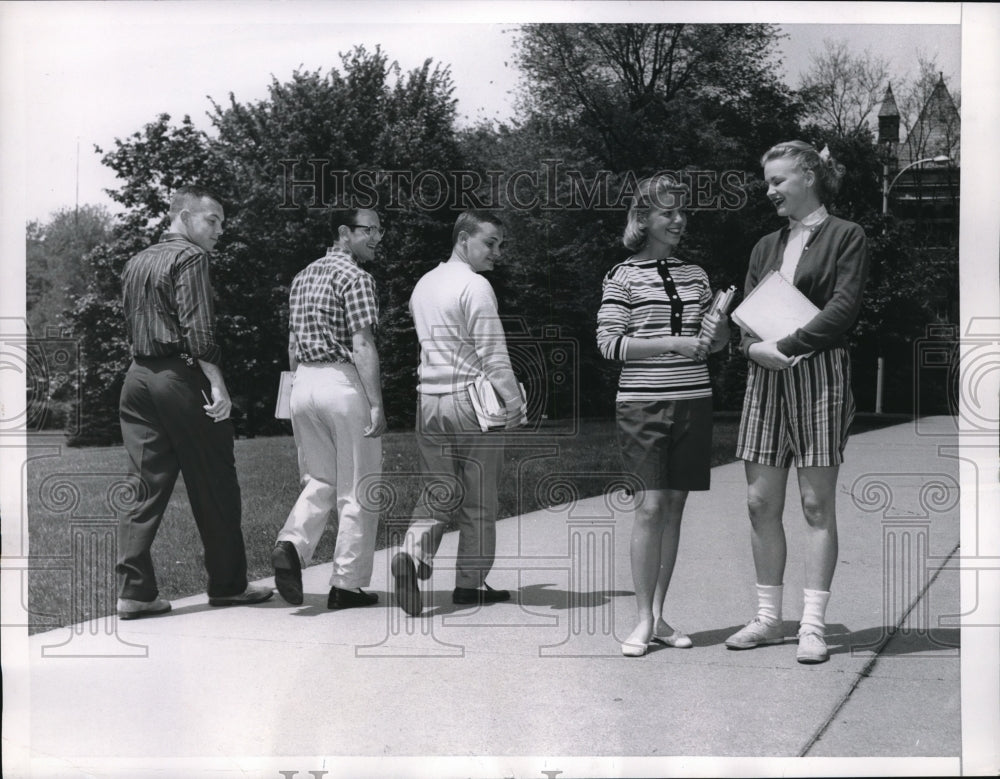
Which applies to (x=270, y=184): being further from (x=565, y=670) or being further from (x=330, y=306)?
(x=565, y=670)

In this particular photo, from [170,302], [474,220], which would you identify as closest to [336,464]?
[170,302]

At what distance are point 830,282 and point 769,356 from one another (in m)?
0.35

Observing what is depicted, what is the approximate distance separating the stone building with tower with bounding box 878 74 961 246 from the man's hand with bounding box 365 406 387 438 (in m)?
2.16

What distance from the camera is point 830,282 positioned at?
4246 mm

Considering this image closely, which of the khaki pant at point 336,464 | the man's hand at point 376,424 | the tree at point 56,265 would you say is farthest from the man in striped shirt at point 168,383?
the man's hand at point 376,424

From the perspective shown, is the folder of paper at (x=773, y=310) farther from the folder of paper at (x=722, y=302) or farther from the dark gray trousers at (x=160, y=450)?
the dark gray trousers at (x=160, y=450)

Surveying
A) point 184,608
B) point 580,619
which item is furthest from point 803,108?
point 184,608

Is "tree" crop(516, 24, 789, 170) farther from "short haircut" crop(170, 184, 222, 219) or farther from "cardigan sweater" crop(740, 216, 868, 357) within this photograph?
"short haircut" crop(170, 184, 222, 219)

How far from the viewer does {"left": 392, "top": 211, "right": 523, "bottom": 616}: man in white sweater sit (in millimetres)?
4617

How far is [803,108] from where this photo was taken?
4.56 m

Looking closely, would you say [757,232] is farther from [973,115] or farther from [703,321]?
[973,115]

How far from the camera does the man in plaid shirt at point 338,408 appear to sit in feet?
15.2

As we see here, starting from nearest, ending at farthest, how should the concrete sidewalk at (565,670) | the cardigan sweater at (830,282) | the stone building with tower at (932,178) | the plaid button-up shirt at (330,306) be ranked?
the concrete sidewalk at (565,670) < the cardigan sweater at (830,282) < the stone building with tower at (932,178) < the plaid button-up shirt at (330,306)

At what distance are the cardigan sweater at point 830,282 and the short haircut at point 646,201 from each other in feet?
1.77
